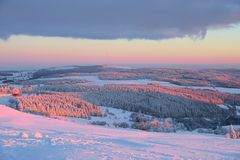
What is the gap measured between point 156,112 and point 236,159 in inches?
1044

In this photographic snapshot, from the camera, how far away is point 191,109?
41.3 meters

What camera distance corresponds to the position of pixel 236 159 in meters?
9.70

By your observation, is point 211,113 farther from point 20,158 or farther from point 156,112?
point 20,158

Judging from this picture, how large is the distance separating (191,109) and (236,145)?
29686 millimetres

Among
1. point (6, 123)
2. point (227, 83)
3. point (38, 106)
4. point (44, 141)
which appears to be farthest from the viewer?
point (227, 83)

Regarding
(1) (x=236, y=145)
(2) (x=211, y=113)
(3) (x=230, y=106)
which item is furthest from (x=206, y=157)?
(3) (x=230, y=106)

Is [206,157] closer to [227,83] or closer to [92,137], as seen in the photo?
[92,137]

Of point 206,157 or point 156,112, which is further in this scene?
point 156,112

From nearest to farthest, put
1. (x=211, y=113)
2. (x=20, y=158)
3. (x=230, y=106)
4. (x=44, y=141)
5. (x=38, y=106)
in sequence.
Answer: (x=20, y=158) < (x=44, y=141) < (x=38, y=106) < (x=211, y=113) < (x=230, y=106)

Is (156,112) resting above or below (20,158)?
below

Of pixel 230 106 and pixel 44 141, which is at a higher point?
pixel 44 141

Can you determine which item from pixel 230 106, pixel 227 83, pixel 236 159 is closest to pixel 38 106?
pixel 236 159

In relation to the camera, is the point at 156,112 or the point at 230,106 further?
the point at 230,106

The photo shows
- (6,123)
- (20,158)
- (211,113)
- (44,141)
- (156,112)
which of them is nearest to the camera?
(20,158)
